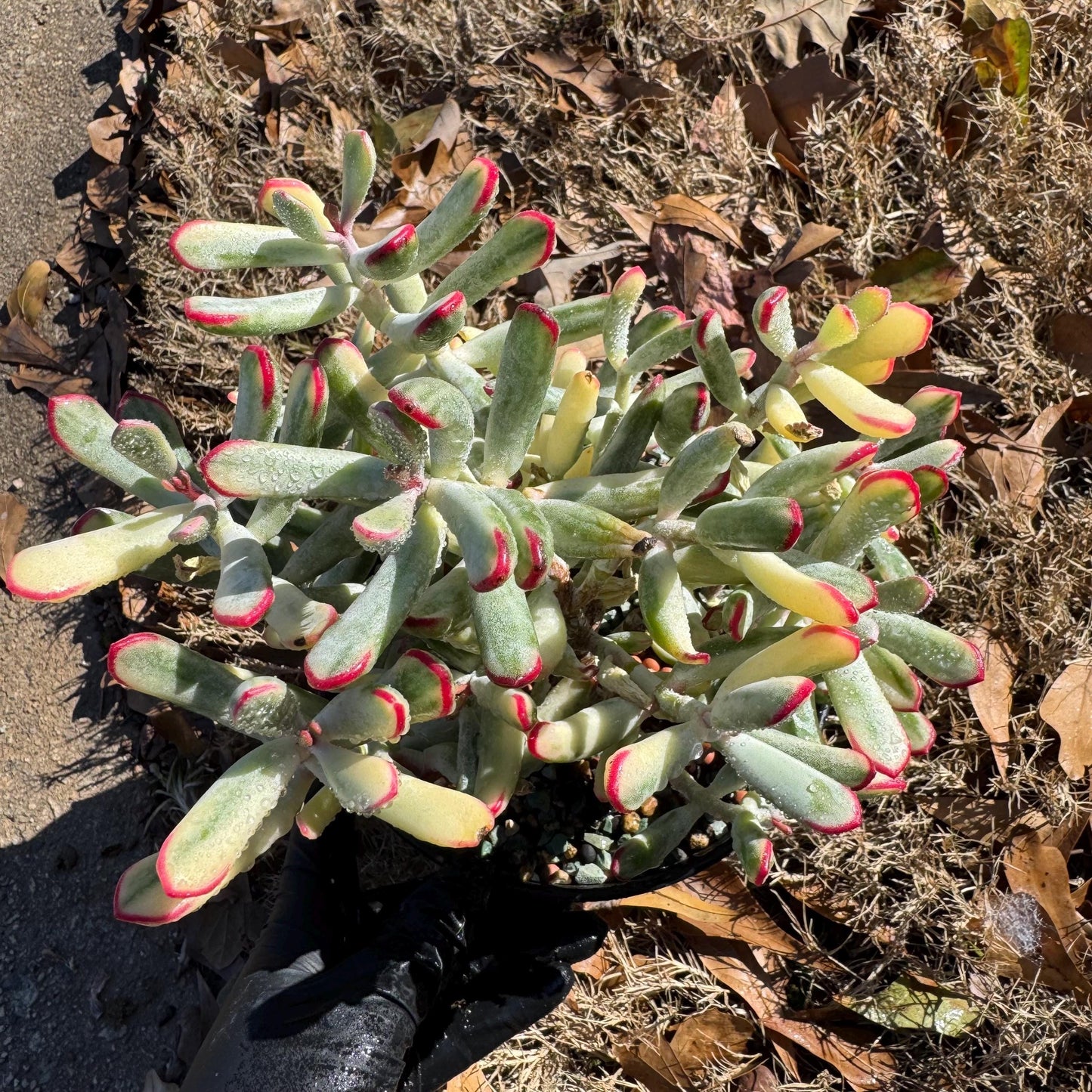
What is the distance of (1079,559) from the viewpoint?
5.76 ft

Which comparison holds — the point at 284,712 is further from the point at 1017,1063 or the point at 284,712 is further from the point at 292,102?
the point at 292,102

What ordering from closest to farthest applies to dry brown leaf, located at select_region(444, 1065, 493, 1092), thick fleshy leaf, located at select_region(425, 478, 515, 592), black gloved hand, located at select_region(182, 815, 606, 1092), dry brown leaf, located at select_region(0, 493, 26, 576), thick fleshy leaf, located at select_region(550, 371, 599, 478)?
thick fleshy leaf, located at select_region(425, 478, 515, 592)
thick fleshy leaf, located at select_region(550, 371, 599, 478)
black gloved hand, located at select_region(182, 815, 606, 1092)
dry brown leaf, located at select_region(444, 1065, 493, 1092)
dry brown leaf, located at select_region(0, 493, 26, 576)

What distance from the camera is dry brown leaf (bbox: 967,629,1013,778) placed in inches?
66.3

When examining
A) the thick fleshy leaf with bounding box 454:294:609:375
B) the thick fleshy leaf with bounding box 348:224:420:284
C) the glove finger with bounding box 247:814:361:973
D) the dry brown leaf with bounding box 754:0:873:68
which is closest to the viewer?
the thick fleshy leaf with bounding box 348:224:420:284

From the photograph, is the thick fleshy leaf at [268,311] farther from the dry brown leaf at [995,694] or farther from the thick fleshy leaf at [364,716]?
the dry brown leaf at [995,694]

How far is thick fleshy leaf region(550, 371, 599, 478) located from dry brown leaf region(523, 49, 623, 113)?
1.28 meters

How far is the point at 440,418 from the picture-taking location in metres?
0.85

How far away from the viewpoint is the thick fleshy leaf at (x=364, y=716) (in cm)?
86

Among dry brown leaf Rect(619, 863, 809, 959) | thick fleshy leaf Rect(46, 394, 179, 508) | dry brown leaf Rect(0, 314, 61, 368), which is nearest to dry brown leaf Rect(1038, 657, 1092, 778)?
dry brown leaf Rect(619, 863, 809, 959)

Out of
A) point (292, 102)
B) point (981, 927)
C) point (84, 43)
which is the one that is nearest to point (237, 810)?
point (981, 927)

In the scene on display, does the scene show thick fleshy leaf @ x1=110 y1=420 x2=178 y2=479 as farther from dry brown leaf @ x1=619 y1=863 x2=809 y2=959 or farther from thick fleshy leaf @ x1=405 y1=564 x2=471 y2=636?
dry brown leaf @ x1=619 y1=863 x2=809 y2=959

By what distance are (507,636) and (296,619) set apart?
234mm

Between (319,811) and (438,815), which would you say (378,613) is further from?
(319,811)

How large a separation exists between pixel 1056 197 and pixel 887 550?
116cm
